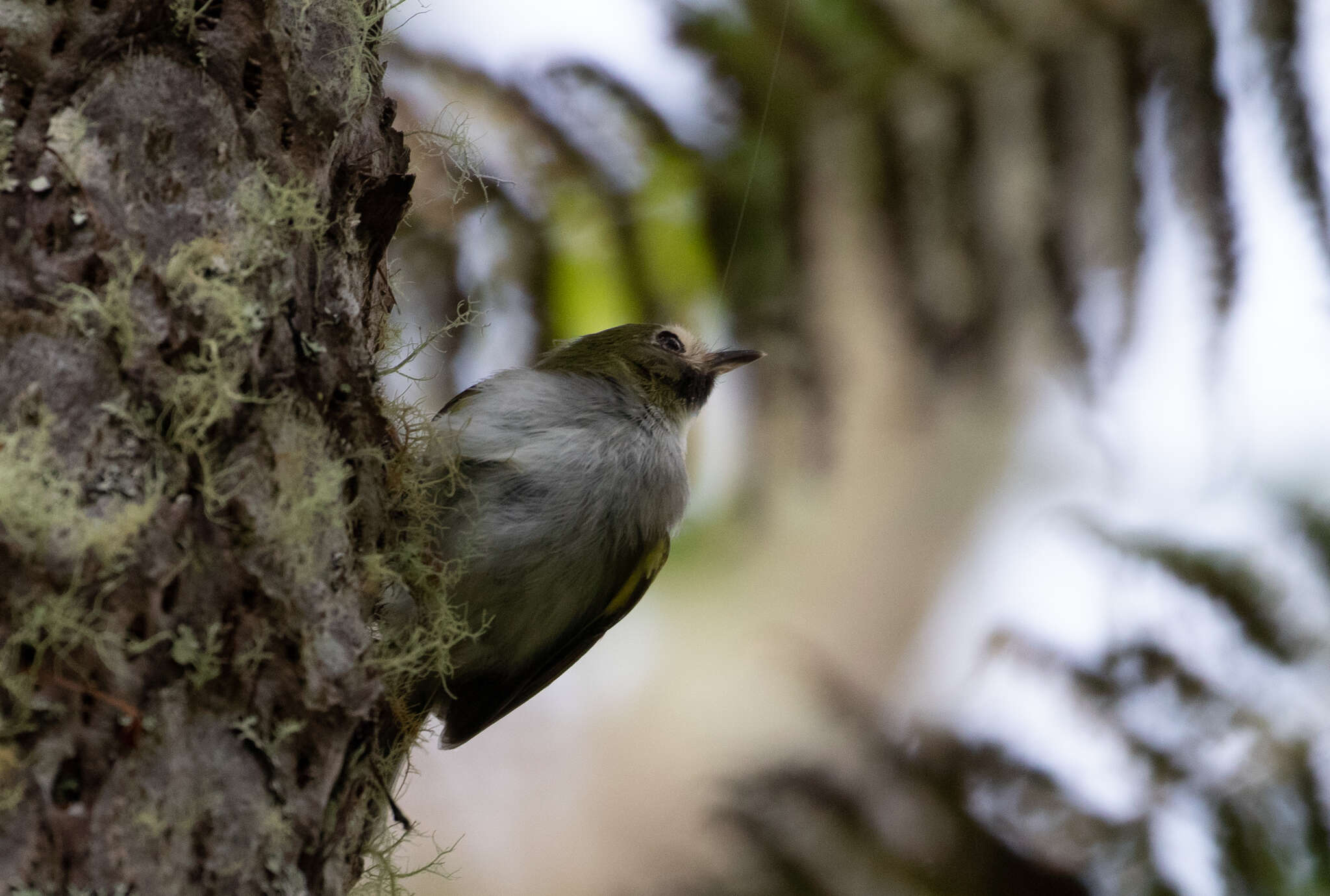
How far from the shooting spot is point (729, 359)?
399 cm

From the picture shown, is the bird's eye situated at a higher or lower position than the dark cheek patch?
higher

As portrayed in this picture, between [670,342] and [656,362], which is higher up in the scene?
[670,342]

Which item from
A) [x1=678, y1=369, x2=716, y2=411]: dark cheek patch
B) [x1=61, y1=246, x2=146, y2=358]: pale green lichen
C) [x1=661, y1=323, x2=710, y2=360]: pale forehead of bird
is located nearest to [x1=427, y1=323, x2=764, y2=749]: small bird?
[x1=678, y1=369, x2=716, y2=411]: dark cheek patch

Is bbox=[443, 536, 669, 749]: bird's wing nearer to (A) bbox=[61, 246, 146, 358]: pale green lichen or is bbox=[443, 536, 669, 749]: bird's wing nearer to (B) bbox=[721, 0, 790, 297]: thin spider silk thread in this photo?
(B) bbox=[721, 0, 790, 297]: thin spider silk thread

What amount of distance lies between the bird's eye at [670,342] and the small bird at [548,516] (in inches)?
11.0

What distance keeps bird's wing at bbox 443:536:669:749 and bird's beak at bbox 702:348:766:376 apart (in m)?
0.80

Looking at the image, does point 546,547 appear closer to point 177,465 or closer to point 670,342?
point 670,342

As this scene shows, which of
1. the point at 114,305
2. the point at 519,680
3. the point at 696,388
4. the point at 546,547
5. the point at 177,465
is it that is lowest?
the point at 177,465

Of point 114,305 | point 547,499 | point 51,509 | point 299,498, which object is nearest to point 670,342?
point 547,499

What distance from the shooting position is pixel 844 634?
185 inches

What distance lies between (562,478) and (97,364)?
1.60m

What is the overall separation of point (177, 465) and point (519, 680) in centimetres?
194

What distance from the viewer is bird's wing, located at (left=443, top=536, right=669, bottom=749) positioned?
3.29m

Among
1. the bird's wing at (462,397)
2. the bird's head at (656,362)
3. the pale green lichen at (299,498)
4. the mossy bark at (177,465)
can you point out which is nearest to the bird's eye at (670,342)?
the bird's head at (656,362)
